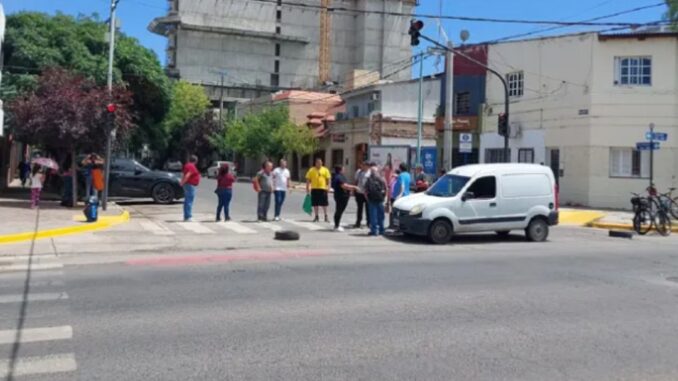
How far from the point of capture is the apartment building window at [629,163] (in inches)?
1041

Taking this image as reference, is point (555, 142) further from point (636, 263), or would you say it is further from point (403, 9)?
point (403, 9)

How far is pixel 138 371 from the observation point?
532 cm

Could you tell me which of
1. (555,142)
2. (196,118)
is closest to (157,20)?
(196,118)

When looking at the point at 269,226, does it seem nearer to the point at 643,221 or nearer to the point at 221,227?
the point at 221,227

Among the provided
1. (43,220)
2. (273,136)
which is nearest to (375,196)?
(43,220)

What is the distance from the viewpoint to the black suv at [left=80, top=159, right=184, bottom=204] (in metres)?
24.8

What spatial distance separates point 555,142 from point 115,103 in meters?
18.0

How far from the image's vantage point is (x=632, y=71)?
2698 centimetres

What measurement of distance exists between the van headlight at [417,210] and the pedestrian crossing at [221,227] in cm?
242

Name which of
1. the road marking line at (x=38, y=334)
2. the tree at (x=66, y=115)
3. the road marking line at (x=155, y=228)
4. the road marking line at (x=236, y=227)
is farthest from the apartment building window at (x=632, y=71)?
the road marking line at (x=38, y=334)

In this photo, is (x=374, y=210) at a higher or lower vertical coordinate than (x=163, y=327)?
higher

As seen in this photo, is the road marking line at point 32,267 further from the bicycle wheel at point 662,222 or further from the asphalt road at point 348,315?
the bicycle wheel at point 662,222

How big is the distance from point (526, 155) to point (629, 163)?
4.52m

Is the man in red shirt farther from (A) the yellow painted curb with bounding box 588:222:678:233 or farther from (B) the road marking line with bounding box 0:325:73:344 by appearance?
(A) the yellow painted curb with bounding box 588:222:678:233
